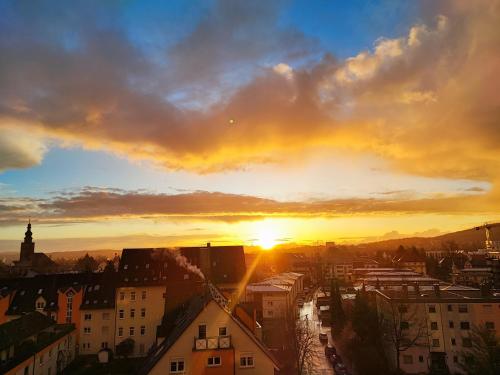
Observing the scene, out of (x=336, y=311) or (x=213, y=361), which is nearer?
(x=213, y=361)

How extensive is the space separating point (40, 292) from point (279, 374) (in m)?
42.2

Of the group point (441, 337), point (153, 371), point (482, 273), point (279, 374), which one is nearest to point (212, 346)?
point (153, 371)

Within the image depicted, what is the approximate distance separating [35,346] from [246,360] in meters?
29.1

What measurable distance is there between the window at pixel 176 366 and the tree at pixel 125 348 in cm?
3244

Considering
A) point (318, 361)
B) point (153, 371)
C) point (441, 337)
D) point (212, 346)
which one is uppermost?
point (212, 346)

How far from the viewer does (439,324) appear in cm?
4731

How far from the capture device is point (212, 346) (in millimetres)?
26297

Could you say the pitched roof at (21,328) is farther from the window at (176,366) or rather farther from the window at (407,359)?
the window at (407,359)

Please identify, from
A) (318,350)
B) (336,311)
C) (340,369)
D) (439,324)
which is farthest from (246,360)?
(336,311)

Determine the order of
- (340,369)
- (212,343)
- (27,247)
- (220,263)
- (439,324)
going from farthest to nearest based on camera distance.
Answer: (27,247) < (220,263) < (439,324) < (340,369) < (212,343)

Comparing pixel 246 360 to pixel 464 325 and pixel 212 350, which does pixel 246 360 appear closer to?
pixel 212 350

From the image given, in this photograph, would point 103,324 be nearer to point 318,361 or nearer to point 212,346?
point 318,361

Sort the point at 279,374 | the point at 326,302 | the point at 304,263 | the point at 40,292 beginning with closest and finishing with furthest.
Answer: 1. the point at 279,374
2. the point at 40,292
3. the point at 326,302
4. the point at 304,263

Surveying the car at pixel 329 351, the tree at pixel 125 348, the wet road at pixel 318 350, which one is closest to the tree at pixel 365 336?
the car at pixel 329 351
